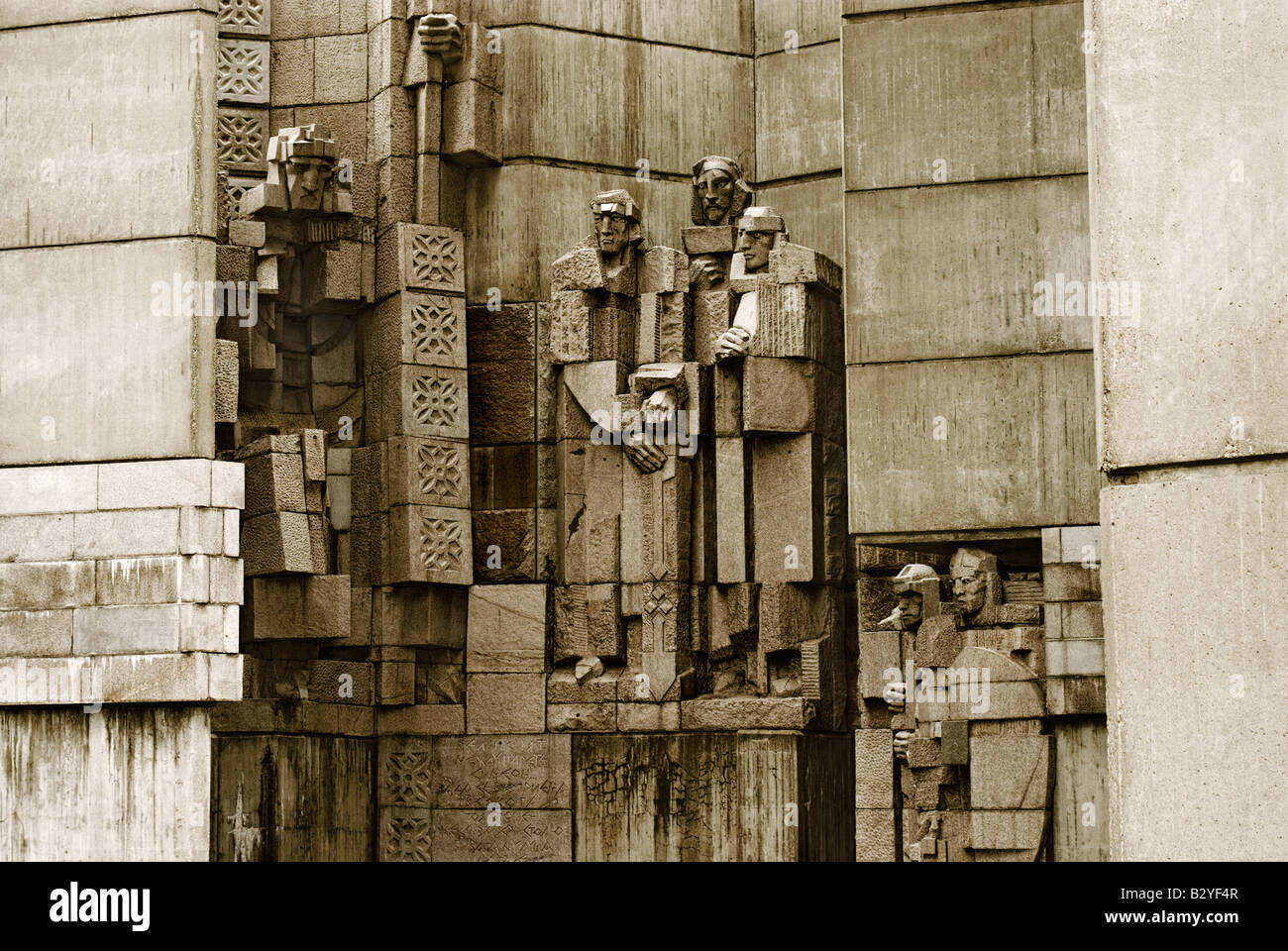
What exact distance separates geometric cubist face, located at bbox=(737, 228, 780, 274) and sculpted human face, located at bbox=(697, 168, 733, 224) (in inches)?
15.4

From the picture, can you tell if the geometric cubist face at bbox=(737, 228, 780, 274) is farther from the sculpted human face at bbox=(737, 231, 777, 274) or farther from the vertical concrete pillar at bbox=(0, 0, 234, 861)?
the vertical concrete pillar at bbox=(0, 0, 234, 861)

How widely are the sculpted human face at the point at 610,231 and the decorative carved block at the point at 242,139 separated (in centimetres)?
236

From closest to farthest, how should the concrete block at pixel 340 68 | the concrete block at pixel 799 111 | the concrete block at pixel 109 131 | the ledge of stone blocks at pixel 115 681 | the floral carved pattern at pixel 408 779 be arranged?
the ledge of stone blocks at pixel 115 681
the concrete block at pixel 109 131
the floral carved pattern at pixel 408 779
the concrete block at pixel 340 68
the concrete block at pixel 799 111

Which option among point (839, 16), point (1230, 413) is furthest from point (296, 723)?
point (1230, 413)

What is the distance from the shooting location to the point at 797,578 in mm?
13617

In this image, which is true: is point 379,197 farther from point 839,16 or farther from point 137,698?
point 137,698

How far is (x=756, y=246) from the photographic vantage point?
13906mm

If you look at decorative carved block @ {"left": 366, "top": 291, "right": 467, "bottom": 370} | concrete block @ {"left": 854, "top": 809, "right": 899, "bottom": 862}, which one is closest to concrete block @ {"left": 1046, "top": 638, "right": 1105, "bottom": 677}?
concrete block @ {"left": 854, "top": 809, "right": 899, "bottom": 862}

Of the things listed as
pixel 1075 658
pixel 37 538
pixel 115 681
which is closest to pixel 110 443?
Result: pixel 37 538

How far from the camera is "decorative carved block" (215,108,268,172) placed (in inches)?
564

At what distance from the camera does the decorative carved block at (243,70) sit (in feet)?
47.6

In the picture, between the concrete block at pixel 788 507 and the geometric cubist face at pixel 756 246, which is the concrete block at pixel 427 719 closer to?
the concrete block at pixel 788 507

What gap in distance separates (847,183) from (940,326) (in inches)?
43.6

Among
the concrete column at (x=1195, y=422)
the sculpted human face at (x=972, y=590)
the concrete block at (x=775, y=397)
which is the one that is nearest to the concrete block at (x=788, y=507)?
the concrete block at (x=775, y=397)
